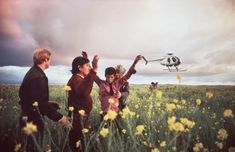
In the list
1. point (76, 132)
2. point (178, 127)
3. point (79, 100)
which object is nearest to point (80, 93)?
point (79, 100)

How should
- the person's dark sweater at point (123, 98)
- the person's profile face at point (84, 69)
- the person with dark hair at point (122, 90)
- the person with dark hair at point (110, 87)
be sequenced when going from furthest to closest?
the person's dark sweater at point (123, 98) < the person with dark hair at point (122, 90) < the person with dark hair at point (110, 87) < the person's profile face at point (84, 69)

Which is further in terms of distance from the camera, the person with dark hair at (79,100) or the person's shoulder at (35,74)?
the person with dark hair at (79,100)

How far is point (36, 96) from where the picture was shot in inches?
101

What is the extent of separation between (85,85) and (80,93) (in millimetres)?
89

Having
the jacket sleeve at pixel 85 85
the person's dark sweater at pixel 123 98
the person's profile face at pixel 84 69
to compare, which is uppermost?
the person's profile face at pixel 84 69

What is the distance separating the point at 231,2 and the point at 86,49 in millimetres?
1716

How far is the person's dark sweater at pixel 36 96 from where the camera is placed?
8.39ft

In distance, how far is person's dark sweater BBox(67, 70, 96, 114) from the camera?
9.02ft

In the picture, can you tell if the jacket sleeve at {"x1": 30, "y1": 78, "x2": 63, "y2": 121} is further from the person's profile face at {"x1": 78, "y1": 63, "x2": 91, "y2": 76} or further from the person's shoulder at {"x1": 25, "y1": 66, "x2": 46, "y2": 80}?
the person's profile face at {"x1": 78, "y1": 63, "x2": 91, "y2": 76}

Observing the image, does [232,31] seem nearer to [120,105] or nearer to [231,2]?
[231,2]

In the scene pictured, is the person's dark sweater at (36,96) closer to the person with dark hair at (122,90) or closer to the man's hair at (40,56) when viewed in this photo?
the man's hair at (40,56)

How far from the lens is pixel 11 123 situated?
347 centimetres

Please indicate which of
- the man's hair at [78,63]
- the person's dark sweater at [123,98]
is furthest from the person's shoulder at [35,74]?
the person's dark sweater at [123,98]

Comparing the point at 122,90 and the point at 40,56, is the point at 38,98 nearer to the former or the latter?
the point at 40,56
